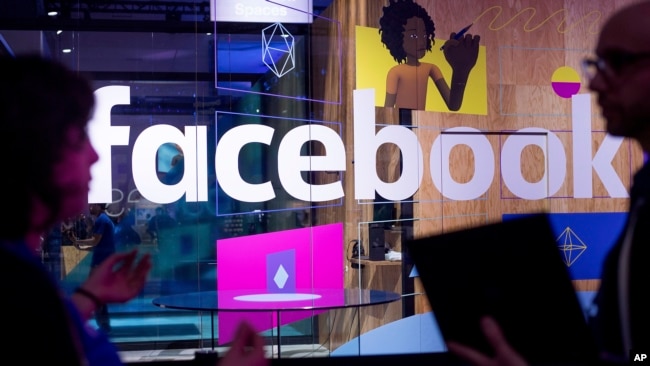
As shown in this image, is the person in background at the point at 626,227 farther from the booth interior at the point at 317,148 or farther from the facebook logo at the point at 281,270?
the facebook logo at the point at 281,270

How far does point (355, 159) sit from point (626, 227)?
15.9 ft

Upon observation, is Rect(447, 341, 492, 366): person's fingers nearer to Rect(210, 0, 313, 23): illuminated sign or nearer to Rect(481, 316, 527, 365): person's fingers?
Rect(481, 316, 527, 365): person's fingers

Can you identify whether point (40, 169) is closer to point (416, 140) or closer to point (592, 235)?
point (416, 140)

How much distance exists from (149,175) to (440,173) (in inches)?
80.4

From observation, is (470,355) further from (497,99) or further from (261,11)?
(497,99)

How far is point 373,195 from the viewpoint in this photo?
6082mm

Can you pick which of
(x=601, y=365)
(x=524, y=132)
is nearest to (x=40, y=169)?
(x=601, y=365)

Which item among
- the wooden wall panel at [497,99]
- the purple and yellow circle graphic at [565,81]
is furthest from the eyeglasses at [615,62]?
the purple and yellow circle graphic at [565,81]

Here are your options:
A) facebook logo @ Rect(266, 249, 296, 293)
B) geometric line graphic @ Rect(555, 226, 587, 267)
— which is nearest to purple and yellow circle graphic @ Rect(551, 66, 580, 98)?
geometric line graphic @ Rect(555, 226, 587, 267)

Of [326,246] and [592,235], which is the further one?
[592,235]

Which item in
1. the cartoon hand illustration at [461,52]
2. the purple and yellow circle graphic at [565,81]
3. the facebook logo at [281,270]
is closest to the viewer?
the facebook logo at [281,270]

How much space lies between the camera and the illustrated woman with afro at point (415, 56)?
20.2 feet

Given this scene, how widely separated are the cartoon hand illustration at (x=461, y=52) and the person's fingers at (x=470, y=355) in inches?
204

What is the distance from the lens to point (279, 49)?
19.5 feet
